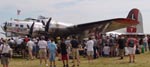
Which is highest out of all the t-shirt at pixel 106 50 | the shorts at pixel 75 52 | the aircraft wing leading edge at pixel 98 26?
the aircraft wing leading edge at pixel 98 26

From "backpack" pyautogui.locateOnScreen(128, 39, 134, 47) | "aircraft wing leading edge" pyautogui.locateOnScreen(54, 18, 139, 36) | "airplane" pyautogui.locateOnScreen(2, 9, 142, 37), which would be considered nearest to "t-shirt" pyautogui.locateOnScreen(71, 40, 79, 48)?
"backpack" pyautogui.locateOnScreen(128, 39, 134, 47)

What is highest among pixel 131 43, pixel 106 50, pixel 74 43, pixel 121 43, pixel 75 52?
pixel 74 43

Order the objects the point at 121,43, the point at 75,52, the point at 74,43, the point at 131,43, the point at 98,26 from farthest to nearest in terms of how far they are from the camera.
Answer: the point at 98,26 → the point at 121,43 → the point at 131,43 → the point at 75,52 → the point at 74,43

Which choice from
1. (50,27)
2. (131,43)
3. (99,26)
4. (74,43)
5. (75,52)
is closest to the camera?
(74,43)

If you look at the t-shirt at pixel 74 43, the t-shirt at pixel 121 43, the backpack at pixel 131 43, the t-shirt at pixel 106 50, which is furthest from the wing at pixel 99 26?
the t-shirt at pixel 74 43

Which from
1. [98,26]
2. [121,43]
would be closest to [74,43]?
[121,43]

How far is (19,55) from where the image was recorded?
95.1 ft

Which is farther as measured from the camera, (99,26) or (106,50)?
(99,26)

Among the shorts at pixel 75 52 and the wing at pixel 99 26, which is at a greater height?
the wing at pixel 99 26

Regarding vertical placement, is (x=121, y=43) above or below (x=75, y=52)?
above

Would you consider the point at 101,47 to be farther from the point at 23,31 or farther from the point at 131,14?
the point at 131,14

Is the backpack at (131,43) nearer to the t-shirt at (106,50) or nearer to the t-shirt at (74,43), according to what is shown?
the t-shirt at (74,43)

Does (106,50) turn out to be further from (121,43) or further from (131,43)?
(131,43)

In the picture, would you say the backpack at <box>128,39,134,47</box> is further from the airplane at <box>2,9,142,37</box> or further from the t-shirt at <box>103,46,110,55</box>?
the airplane at <box>2,9,142,37</box>
